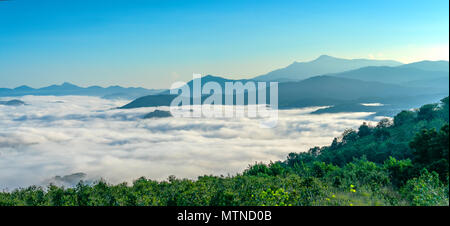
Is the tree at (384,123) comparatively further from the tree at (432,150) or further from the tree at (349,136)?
the tree at (432,150)

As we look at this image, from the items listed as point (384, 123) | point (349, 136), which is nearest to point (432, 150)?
point (384, 123)

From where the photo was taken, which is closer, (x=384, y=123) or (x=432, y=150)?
(x=432, y=150)

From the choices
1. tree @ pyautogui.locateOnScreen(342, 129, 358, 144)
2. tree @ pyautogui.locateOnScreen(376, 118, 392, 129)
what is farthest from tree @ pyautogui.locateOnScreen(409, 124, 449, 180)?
tree @ pyautogui.locateOnScreen(342, 129, 358, 144)

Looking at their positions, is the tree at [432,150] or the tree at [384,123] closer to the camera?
the tree at [432,150]

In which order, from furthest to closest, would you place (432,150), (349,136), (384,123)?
(349,136)
(384,123)
(432,150)

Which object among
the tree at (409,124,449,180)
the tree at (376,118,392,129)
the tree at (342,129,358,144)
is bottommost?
the tree at (342,129,358,144)

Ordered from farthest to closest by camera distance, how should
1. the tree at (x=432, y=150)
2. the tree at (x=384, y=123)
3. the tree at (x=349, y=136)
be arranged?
the tree at (x=349, y=136) < the tree at (x=384, y=123) < the tree at (x=432, y=150)

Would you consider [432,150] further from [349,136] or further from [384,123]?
[349,136]

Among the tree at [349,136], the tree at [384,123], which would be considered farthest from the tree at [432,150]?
the tree at [349,136]

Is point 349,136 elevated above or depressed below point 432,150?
below

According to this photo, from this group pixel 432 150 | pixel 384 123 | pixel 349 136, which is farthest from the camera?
pixel 349 136

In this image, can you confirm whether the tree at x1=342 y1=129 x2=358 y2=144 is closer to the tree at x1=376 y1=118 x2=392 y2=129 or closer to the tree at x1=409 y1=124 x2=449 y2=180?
the tree at x1=376 y1=118 x2=392 y2=129

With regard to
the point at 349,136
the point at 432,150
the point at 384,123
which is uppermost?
the point at 432,150
